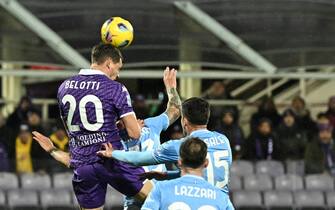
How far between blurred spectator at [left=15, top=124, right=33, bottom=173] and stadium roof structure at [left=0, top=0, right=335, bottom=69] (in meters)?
1.19

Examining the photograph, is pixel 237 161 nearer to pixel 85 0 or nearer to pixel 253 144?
pixel 253 144

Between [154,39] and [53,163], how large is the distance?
249 centimetres

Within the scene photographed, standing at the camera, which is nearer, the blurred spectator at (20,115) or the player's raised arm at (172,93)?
the player's raised arm at (172,93)

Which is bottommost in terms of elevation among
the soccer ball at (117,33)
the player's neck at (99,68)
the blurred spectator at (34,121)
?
the blurred spectator at (34,121)

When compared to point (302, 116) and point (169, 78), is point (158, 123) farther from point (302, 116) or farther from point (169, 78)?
point (302, 116)

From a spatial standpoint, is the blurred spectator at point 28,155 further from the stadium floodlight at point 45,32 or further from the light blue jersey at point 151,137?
the light blue jersey at point 151,137

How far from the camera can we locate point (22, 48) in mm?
17531

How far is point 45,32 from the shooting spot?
16500 millimetres

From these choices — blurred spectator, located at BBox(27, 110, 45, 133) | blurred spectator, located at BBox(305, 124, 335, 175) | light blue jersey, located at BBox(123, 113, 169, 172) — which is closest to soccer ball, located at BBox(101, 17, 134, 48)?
light blue jersey, located at BBox(123, 113, 169, 172)

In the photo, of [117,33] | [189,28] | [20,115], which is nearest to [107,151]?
[117,33]

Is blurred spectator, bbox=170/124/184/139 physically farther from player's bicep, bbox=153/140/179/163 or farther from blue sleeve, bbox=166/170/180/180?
player's bicep, bbox=153/140/179/163

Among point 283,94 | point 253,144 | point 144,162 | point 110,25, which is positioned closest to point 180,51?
point 253,144

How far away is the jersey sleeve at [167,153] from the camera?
8.12 metres

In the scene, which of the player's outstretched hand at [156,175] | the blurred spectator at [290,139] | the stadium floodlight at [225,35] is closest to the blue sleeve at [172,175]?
the player's outstretched hand at [156,175]
